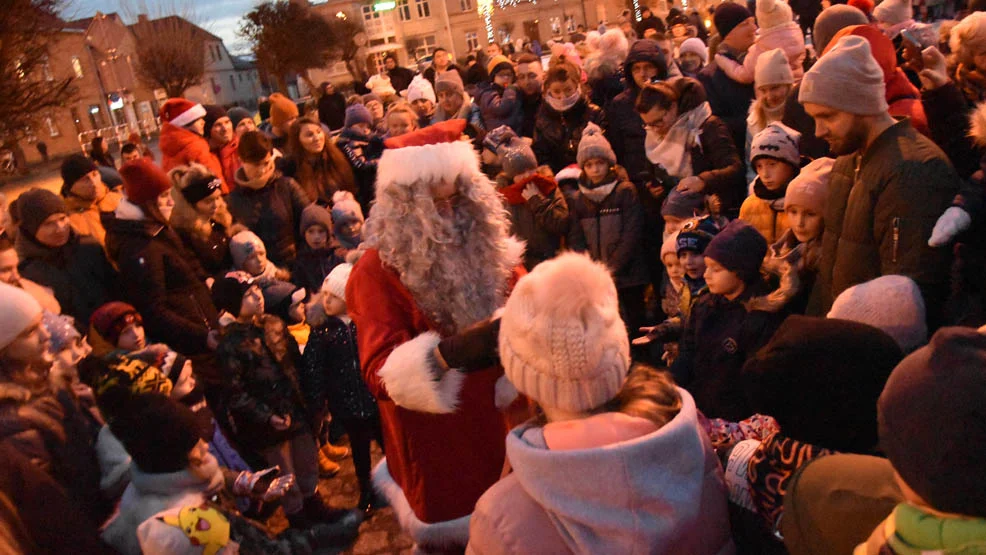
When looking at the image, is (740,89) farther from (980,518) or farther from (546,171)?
(980,518)

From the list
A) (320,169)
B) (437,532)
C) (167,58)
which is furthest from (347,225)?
(167,58)

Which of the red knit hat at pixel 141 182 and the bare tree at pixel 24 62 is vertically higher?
the bare tree at pixel 24 62

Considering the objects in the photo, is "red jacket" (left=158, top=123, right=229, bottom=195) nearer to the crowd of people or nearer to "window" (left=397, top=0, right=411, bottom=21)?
the crowd of people

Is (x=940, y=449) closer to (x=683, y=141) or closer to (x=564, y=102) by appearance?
(x=683, y=141)

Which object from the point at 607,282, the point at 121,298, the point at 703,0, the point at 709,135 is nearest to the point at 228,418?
the point at 121,298

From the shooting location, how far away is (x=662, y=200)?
17.7 feet

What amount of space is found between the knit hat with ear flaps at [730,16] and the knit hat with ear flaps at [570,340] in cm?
583

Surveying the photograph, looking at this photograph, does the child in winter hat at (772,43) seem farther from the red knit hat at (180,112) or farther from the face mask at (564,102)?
the red knit hat at (180,112)

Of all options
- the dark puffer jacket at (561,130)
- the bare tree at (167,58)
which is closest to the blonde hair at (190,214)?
the dark puffer jacket at (561,130)

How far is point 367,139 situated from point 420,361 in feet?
17.1

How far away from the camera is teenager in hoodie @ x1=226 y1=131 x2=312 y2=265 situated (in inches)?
212

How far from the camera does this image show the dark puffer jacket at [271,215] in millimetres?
5383

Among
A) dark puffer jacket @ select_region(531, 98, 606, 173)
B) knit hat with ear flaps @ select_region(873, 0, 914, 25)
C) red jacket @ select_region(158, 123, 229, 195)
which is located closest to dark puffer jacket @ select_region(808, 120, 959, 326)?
dark puffer jacket @ select_region(531, 98, 606, 173)

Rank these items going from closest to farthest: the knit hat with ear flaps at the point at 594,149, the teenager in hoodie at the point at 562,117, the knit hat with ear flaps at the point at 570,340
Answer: the knit hat with ear flaps at the point at 570,340
the knit hat with ear flaps at the point at 594,149
the teenager in hoodie at the point at 562,117
